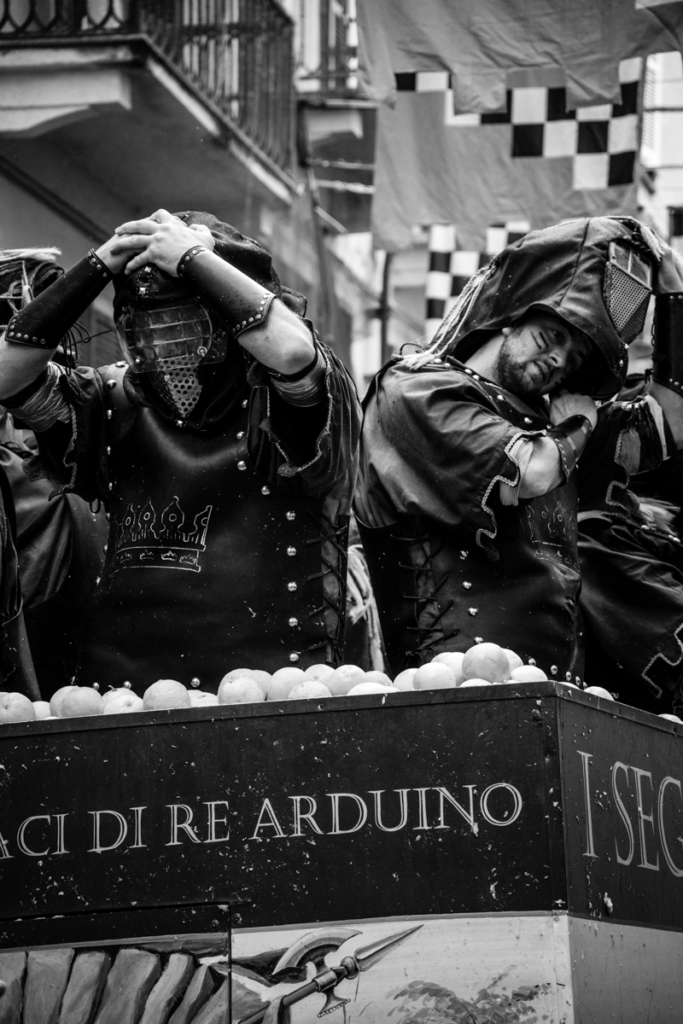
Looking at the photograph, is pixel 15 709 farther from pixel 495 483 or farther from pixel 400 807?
pixel 495 483

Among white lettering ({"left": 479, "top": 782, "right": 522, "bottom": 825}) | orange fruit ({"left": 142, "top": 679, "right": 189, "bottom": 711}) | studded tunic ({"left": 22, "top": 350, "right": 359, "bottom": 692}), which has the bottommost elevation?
white lettering ({"left": 479, "top": 782, "right": 522, "bottom": 825})

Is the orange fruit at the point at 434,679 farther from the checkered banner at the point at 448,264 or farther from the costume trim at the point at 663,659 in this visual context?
the checkered banner at the point at 448,264

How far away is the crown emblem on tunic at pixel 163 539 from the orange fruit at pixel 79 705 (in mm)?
630

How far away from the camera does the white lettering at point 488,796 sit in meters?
2.97

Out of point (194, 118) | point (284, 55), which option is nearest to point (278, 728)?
point (194, 118)

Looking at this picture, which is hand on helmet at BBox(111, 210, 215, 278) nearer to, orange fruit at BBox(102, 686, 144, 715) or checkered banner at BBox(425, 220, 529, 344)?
orange fruit at BBox(102, 686, 144, 715)

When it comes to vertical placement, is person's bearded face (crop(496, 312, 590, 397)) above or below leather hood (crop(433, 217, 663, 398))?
below

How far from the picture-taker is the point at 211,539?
4.02m

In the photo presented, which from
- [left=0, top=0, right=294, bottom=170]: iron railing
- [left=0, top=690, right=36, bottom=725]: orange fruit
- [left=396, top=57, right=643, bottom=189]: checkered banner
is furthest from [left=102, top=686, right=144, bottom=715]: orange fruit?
[left=0, top=0, right=294, bottom=170]: iron railing

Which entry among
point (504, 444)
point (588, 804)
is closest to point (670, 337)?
point (504, 444)

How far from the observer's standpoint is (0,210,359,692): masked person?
12.4 feet

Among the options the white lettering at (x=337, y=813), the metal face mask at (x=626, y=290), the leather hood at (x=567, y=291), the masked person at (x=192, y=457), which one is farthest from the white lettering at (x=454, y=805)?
the metal face mask at (x=626, y=290)

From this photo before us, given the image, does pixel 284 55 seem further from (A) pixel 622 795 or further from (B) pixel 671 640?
(A) pixel 622 795

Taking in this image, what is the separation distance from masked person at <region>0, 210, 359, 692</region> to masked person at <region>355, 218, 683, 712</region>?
0.19 m
